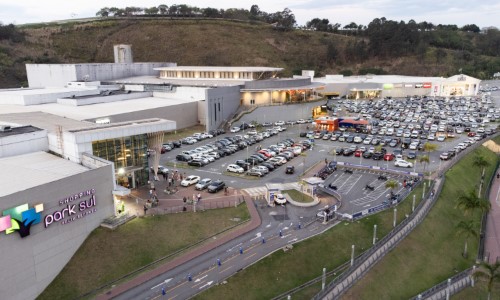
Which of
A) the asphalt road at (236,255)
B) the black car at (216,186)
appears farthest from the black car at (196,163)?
the asphalt road at (236,255)

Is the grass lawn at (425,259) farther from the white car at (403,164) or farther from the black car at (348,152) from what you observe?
the black car at (348,152)

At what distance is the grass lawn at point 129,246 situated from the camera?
32.6 metres

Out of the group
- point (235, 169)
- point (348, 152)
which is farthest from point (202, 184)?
point (348, 152)

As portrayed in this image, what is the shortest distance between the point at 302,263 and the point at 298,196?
1355cm

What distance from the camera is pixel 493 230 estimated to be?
53.5 m

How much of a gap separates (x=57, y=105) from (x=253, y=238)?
183 feet

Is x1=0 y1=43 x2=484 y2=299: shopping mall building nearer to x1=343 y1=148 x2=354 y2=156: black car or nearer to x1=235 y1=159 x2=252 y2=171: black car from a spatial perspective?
x1=235 y1=159 x2=252 y2=171: black car

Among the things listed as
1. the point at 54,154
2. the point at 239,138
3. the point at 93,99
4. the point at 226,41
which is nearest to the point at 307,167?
the point at 239,138

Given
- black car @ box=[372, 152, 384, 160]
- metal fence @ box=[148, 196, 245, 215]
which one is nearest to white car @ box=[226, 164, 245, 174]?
metal fence @ box=[148, 196, 245, 215]

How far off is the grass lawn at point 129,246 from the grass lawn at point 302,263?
23.1 ft

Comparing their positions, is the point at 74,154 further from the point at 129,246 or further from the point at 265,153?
the point at 265,153

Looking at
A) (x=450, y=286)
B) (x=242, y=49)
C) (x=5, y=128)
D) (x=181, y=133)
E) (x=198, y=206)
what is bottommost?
(x=450, y=286)

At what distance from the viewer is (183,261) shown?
117 ft

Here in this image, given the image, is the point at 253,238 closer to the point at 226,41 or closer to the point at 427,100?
the point at 427,100
